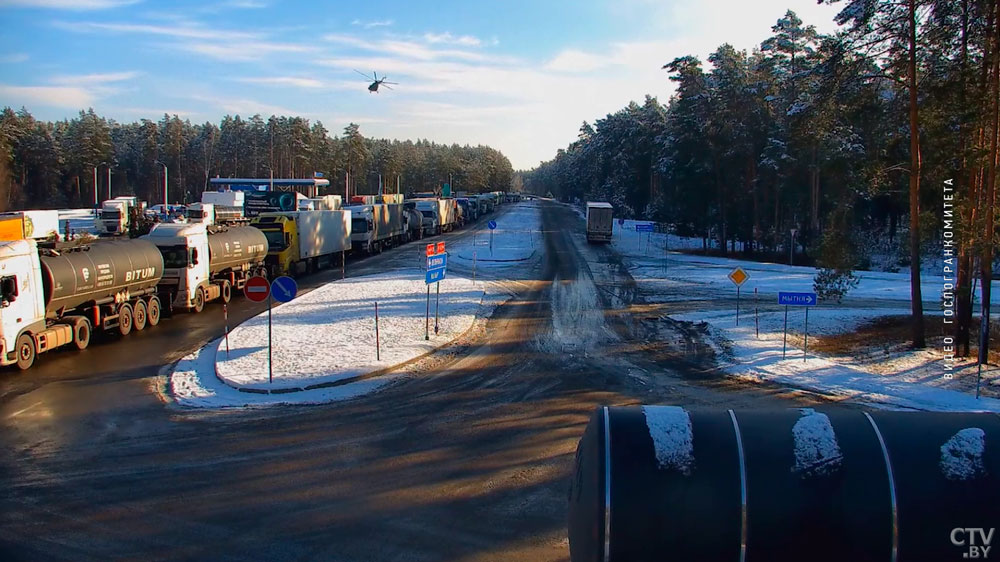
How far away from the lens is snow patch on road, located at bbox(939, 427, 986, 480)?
507 centimetres

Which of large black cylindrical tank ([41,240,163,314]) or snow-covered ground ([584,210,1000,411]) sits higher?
large black cylindrical tank ([41,240,163,314])

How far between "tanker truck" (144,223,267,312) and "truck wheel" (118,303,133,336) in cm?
357

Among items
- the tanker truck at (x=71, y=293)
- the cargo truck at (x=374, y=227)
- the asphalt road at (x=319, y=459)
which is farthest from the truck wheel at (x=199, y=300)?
the cargo truck at (x=374, y=227)

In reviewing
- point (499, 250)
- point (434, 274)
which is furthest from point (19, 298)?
point (499, 250)

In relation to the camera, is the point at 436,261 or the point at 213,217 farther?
the point at 213,217

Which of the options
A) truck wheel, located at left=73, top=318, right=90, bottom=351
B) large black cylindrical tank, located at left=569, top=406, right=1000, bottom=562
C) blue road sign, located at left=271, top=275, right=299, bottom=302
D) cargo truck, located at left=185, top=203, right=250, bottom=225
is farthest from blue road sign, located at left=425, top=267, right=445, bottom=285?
large black cylindrical tank, located at left=569, top=406, right=1000, bottom=562

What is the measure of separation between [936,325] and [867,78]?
9770 mm

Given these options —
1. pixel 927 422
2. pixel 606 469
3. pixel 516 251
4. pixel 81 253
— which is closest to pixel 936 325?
pixel 927 422

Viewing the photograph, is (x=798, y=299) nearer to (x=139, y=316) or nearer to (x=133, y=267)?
(x=133, y=267)

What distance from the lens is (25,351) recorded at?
669 inches

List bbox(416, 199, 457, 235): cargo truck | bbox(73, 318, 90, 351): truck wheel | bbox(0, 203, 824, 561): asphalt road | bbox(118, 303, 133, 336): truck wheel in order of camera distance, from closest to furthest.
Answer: bbox(0, 203, 824, 561): asphalt road → bbox(73, 318, 90, 351): truck wheel → bbox(118, 303, 133, 336): truck wheel → bbox(416, 199, 457, 235): cargo truck

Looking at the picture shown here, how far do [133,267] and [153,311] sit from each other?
7.63 ft

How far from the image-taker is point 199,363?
18.0 metres

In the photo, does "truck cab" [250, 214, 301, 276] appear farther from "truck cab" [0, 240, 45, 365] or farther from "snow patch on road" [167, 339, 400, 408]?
"snow patch on road" [167, 339, 400, 408]
